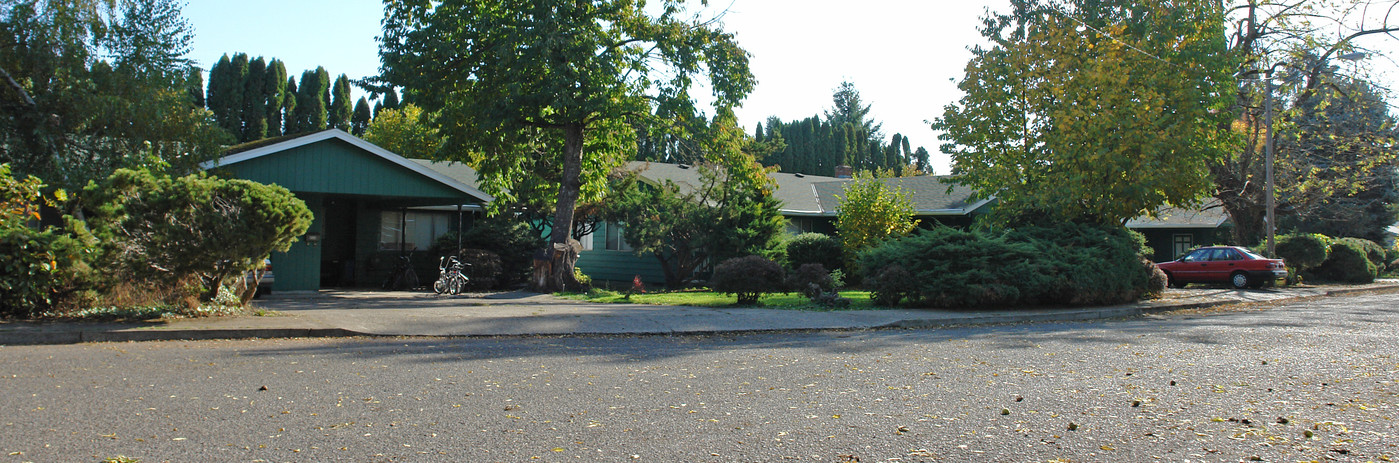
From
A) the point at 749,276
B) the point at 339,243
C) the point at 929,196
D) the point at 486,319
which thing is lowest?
the point at 486,319

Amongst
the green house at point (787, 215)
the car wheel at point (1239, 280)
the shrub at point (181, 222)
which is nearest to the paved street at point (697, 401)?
the shrub at point (181, 222)

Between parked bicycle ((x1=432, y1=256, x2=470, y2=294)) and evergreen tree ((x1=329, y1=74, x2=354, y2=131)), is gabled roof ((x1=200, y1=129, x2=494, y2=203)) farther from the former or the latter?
evergreen tree ((x1=329, y1=74, x2=354, y2=131))

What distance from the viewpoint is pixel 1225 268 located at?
85.3 feet

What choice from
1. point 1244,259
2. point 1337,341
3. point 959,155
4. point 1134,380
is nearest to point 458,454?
point 1134,380

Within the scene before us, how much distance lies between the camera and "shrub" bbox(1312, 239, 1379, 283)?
2920 centimetres

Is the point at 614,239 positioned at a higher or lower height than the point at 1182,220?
lower

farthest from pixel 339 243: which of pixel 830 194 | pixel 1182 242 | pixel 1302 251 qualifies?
pixel 1182 242

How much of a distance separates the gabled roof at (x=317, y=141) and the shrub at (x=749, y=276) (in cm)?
635

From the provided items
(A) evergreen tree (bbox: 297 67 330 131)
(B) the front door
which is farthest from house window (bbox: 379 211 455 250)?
(A) evergreen tree (bbox: 297 67 330 131)

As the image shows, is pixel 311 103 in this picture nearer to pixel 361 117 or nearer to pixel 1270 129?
pixel 361 117

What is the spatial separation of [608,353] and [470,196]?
1055 centimetres

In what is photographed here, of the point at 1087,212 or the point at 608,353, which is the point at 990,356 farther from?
the point at 1087,212

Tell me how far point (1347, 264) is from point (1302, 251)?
249 cm

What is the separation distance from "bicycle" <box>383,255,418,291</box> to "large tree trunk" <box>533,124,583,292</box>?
344 centimetres
